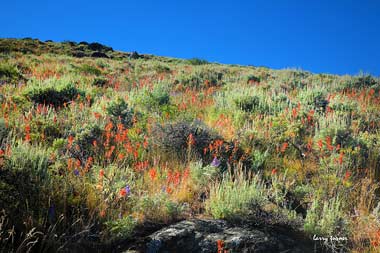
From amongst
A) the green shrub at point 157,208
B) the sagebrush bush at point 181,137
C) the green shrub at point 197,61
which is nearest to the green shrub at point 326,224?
the green shrub at point 157,208

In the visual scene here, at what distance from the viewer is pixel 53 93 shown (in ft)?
27.4

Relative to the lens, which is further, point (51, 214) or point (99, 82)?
point (99, 82)

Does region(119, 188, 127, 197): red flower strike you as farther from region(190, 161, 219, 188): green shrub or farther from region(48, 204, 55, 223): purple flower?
region(190, 161, 219, 188): green shrub

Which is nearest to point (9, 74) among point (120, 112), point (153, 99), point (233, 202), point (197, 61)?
point (153, 99)

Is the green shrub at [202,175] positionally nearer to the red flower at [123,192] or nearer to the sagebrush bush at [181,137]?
the sagebrush bush at [181,137]

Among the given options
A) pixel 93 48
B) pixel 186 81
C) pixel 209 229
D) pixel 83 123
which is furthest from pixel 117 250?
pixel 93 48

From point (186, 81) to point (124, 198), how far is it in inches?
483

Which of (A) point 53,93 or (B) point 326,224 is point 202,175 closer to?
(B) point 326,224

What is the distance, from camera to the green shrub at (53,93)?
7.96m

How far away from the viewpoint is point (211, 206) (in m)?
3.62

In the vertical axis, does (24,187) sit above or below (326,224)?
above

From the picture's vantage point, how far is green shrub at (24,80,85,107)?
26.1 ft

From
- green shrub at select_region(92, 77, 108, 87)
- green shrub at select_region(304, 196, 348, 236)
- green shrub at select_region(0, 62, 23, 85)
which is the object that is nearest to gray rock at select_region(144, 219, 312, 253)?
green shrub at select_region(304, 196, 348, 236)

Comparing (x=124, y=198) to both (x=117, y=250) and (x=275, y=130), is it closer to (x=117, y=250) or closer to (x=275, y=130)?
(x=117, y=250)
